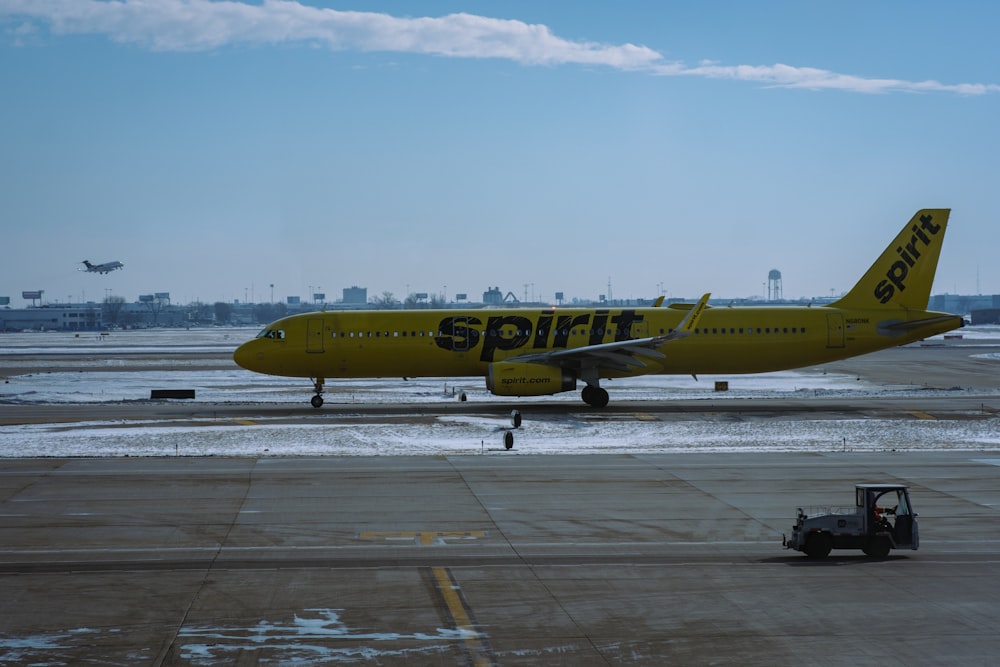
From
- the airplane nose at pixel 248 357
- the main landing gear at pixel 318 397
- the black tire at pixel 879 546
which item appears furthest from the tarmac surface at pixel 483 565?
the airplane nose at pixel 248 357

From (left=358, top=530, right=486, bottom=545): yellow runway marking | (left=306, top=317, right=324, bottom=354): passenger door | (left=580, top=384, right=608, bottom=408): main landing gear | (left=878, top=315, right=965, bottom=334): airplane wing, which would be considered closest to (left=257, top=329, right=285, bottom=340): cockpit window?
(left=306, top=317, right=324, bottom=354): passenger door

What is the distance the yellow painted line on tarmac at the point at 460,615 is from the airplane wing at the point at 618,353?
1005 inches

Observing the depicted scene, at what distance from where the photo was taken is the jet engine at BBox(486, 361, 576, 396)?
138 feet

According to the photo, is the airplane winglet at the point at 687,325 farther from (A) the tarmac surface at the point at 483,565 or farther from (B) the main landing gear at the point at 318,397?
(B) the main landing gear at the point at 318,397

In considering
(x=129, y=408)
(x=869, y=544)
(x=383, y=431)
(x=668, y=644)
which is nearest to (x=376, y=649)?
(x=668, y=644)

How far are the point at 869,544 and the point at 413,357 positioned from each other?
28337mm

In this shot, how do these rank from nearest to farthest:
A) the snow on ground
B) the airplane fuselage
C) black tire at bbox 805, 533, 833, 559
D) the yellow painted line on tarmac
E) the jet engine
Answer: the yellow painted line on tarmac → black tire at bbox 805, 533, 833, 559 → the snow on ground → the jet engine → the airplane fuselage

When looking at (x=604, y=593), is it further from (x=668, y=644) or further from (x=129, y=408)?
(x=129, y=408)

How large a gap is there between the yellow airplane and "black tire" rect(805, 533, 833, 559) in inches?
1004

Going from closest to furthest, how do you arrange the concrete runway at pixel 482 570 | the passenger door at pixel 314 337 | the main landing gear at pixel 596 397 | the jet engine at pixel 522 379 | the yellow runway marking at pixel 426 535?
the concrete runway at pixel 482 570, the yellow runway marking at pixel 426 535, the jet engine at pixel 522 379, the main landing gear at pixel 596 397, the passenger door at pixel 314 337

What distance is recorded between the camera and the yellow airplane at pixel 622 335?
147 feet

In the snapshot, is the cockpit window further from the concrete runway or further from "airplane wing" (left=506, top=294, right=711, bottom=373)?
the concrete runway

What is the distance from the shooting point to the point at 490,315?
4562 cm

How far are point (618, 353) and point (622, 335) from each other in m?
2.02
